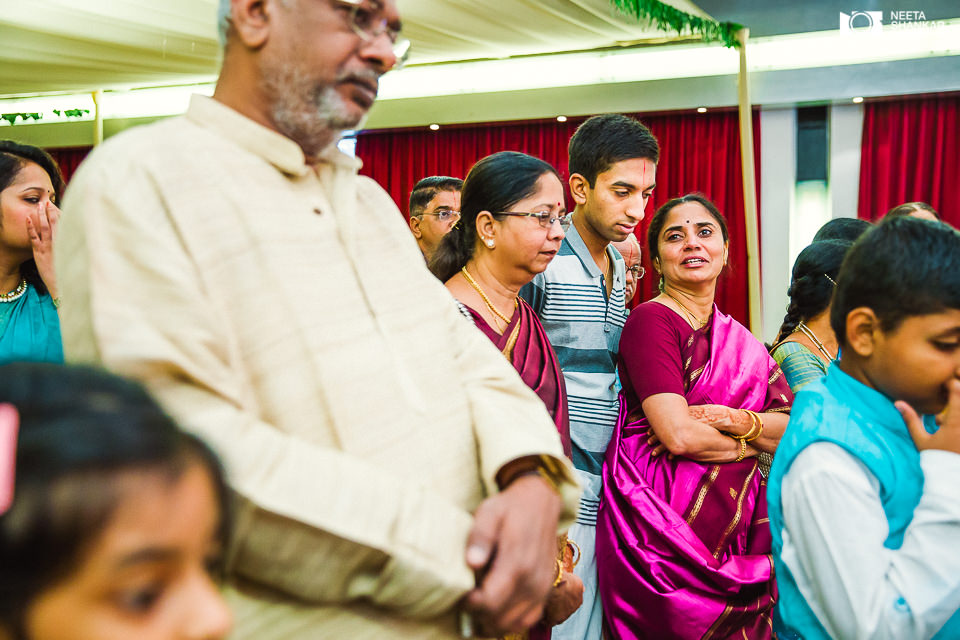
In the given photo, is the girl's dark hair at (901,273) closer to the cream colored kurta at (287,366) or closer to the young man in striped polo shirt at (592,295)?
the cream colored kurta at (287,366)

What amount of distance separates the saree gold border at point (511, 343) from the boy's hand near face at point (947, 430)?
3.18ft

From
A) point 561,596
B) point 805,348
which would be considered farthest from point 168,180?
point 805,348

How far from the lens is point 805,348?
8.57ft

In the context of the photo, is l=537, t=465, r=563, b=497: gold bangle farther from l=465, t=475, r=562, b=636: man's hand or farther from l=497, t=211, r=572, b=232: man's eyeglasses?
l=497, t=211, r=572, b=232: man's eyeglasses

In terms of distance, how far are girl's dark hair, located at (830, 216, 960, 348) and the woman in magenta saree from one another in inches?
34.9

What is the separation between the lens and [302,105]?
107 centimetres

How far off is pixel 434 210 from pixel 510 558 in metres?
3.29

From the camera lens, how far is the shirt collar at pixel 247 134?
1.06 meters

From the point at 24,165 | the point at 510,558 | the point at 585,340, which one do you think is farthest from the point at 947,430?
the point at 24,165

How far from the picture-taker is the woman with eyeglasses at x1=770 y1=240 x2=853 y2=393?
2.59m

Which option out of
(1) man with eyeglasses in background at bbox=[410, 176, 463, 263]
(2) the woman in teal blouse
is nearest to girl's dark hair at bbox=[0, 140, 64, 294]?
(2) the woman in teal blouse

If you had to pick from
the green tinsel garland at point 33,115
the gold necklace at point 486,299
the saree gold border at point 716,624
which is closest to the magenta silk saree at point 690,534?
the saree gold border at point 716,624

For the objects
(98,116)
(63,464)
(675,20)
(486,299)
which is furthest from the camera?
(98,116)

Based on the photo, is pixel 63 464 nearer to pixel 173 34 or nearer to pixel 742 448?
pixel 742 448
